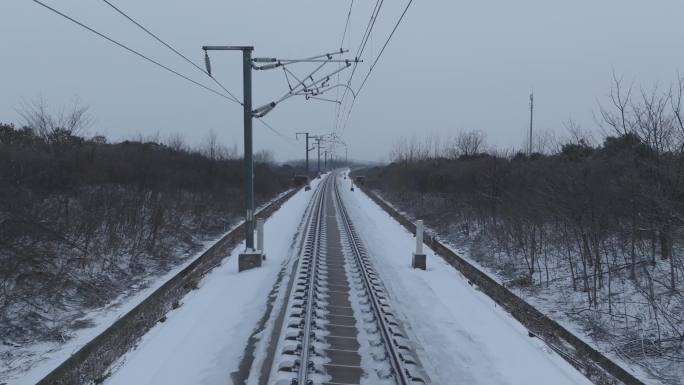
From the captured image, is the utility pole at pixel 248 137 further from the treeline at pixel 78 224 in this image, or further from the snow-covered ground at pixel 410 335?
the treeline at pixel 78 224

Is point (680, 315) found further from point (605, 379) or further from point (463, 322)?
point (463, 322)

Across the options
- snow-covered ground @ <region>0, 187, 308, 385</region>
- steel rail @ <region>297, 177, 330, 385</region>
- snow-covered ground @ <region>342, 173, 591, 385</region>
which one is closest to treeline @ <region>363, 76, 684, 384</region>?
snow-covered ground @ <region>342, 173, 591, 385</region>

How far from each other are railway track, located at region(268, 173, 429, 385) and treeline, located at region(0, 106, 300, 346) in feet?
16.1

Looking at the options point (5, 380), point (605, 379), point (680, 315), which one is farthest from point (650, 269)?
point (5, 380)

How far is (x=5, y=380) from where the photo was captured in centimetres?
700

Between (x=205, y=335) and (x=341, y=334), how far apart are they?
213cm

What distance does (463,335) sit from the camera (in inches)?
290

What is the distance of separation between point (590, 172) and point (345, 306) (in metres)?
7.62

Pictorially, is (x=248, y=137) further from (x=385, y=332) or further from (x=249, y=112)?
(x=385, y=332)

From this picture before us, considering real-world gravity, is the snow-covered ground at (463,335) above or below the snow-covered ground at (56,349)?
above

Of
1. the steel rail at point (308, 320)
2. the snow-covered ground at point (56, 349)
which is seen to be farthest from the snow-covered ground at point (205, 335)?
the snow-covered ground at point (56, 349)

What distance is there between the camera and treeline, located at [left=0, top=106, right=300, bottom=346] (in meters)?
9.62

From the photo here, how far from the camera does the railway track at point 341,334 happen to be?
557 centimetres

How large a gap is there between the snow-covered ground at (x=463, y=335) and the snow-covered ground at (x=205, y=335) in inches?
105
